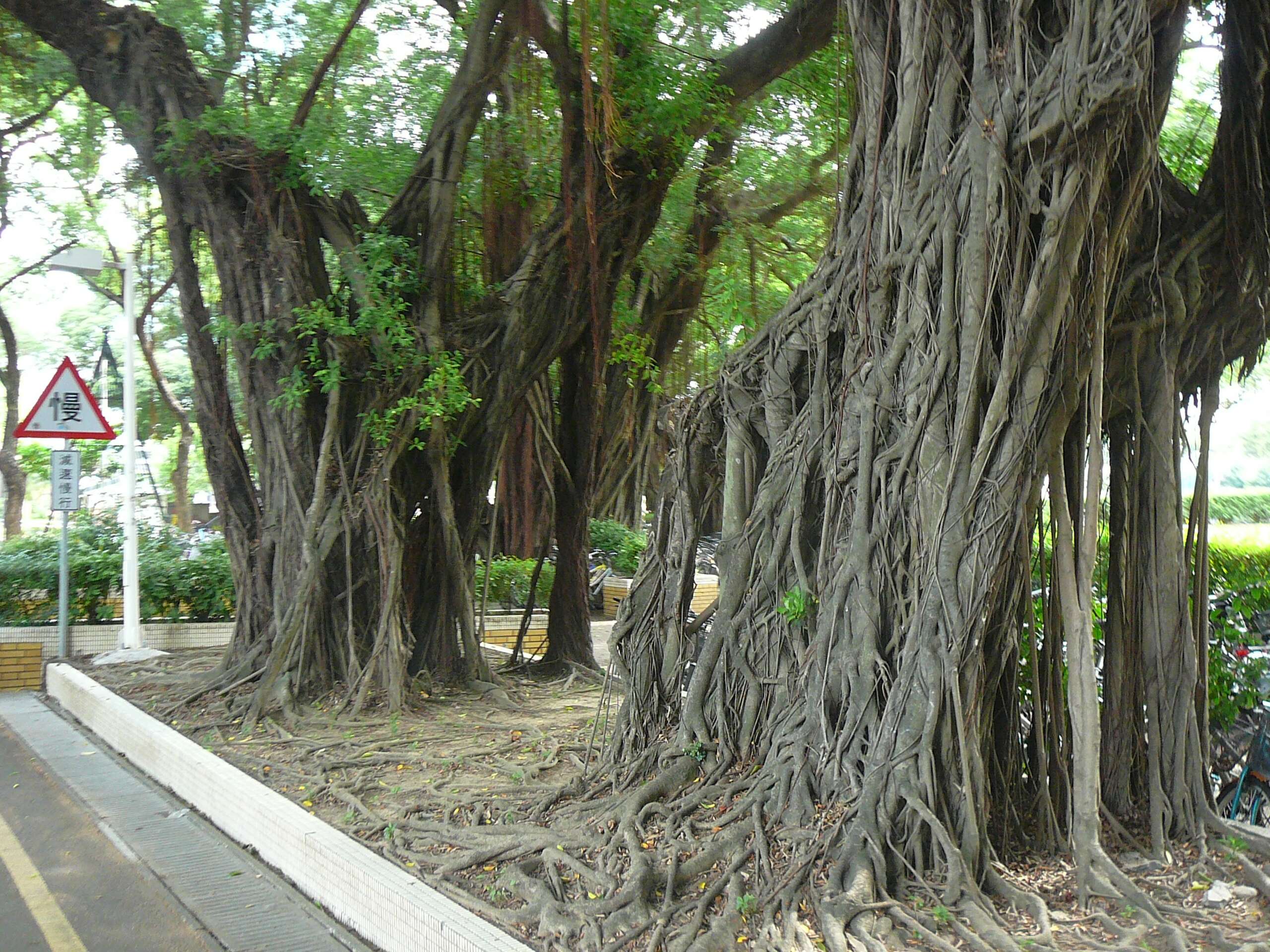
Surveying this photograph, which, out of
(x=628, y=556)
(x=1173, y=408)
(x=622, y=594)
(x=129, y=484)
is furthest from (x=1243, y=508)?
(x=129, y=484)

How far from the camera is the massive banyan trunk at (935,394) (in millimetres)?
4047

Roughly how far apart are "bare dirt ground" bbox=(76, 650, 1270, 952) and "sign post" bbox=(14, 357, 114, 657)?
127 centimetres

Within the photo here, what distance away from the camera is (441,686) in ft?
29.3

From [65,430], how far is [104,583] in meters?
2.18

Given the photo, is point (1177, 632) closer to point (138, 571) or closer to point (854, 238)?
point (854, 238)

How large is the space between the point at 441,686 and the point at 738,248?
5.57 meters

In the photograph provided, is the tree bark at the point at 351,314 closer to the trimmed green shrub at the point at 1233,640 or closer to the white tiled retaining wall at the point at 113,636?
the white tiled retaining wall at the point at 113,636

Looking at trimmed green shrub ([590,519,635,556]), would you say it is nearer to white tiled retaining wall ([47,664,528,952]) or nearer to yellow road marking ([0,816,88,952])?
white tiled retaining wall ([47,664,528,952])

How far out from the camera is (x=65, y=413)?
10.2 metres

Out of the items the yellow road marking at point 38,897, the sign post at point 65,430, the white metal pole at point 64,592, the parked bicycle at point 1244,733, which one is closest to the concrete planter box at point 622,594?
the white metal pole at point 64,592

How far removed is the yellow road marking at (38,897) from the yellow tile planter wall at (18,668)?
16.7 ft

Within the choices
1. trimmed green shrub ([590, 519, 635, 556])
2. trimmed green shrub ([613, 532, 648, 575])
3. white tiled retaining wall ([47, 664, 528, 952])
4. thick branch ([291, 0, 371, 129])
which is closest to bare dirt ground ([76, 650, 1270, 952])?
white tiled retaining wall ([47, 664, 528, 952])

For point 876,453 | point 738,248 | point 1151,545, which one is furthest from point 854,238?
point 738,248

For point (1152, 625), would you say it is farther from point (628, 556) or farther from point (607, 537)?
point (607, 537)
